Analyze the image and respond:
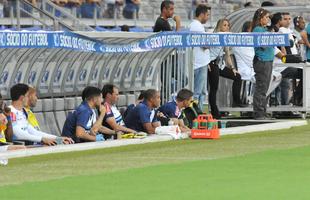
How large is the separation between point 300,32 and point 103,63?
25.6 feet

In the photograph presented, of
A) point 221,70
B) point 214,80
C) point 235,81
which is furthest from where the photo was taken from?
point 235,81

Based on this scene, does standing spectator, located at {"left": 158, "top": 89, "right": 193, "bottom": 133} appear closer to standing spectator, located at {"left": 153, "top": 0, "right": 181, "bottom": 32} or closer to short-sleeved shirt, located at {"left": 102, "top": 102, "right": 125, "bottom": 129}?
short-sleeved shirt, located at {"left": 102, "top": 102, "right": 125, "bottom": 129}

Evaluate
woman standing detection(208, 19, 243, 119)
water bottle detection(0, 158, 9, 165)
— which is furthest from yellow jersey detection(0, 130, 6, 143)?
woman standing detection(208, 19, 243, 119)

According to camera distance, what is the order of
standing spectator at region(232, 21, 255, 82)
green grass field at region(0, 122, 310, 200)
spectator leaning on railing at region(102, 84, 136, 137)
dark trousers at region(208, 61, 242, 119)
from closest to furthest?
green grass field at region(0, 122, 310, 200) → spectator leaning on railing at region(102, 84, 136, 137) → dark trousers at region(208, 61, 242, 119) → standing spectator at region(232, 21, 255, 82)

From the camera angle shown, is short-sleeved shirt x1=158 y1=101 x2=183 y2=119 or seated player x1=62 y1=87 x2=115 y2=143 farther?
short-sleeved shirt x1=158 y1=101 x2=183 y2=119

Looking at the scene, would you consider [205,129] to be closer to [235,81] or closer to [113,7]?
[235,81]

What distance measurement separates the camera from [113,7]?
1419 inches

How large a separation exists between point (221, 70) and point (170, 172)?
11.5 m

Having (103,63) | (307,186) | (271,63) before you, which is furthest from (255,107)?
(307,186)

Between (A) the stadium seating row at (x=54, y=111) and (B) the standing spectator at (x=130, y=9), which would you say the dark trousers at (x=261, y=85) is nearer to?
(A) the stadium seating row at (x=54, y=111)

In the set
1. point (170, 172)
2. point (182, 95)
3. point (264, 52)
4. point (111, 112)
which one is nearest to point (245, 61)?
point (264, 52)

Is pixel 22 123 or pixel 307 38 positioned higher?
pixel 307 38

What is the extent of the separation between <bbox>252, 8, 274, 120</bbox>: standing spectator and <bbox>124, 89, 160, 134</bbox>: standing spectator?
4032 mm

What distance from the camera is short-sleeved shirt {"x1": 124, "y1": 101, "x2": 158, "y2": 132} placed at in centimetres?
1955
